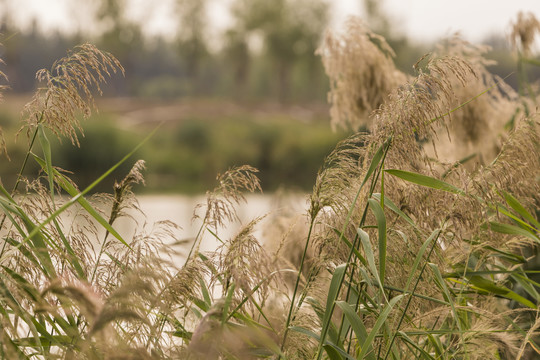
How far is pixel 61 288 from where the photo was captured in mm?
1291

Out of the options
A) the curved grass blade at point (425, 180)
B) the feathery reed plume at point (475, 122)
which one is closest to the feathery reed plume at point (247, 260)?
the curved grass blade at point (425, 180)

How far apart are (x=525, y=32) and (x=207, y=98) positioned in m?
46.3

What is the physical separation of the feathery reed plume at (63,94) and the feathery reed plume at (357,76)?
1.82 metres

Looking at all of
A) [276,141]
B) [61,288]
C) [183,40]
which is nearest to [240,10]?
[183,40]

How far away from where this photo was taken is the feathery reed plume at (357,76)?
11.7 feet

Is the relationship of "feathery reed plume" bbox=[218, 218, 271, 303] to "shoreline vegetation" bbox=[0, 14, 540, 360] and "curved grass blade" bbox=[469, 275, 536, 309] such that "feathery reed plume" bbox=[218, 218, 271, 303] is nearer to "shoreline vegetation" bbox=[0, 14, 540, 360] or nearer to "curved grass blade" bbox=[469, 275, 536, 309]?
"shoreline vegetation" bbox=[0, 14, 540, 360]

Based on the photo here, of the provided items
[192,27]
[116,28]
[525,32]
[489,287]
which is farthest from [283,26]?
[489,287]

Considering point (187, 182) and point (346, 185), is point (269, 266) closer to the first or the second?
point (346, 185)

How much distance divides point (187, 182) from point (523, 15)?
819 inches

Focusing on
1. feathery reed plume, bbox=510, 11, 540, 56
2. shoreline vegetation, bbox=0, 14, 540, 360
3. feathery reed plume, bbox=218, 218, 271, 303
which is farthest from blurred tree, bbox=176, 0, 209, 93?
feathery reed plume, bbox=218, 218, 271, 303

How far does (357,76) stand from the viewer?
357cm

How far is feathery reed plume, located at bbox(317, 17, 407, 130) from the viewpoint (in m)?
3.57

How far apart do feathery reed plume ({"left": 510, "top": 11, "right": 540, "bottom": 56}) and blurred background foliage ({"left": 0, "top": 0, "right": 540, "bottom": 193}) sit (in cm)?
16

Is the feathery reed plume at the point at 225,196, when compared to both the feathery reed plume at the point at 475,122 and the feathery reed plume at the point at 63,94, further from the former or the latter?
the feathery reed plume at the point at 475,122
